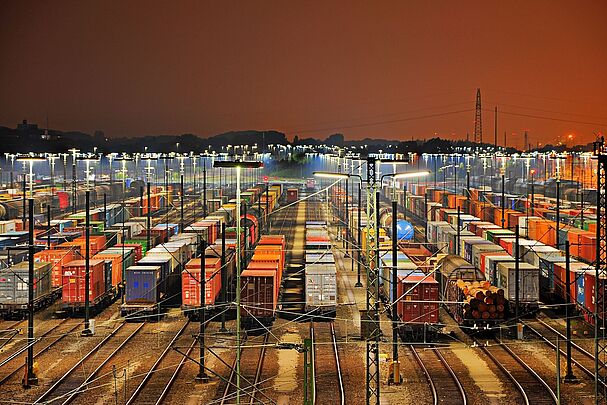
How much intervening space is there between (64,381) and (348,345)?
1166 cm

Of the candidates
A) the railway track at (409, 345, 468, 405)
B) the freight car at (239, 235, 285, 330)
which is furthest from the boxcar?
the railway track at (409, 345, 468, 405)

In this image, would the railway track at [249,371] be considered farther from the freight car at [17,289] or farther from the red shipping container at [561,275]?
the red shipping container at [561,275]

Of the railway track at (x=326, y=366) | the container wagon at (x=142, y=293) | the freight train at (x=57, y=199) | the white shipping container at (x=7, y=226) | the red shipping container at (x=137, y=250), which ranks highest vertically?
the freight train at (x=57, y=199)

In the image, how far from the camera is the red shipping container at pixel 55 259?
3981 centimetres

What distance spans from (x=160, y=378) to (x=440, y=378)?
9.66 meters

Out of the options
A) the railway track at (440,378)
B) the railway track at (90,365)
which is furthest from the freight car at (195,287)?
the railway track at (440,378)

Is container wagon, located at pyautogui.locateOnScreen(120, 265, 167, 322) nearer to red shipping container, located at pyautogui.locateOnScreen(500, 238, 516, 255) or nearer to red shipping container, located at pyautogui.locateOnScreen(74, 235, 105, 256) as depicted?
red shipping container, located at pyautogui.locateOnScreen(74, 235, 105, 256)

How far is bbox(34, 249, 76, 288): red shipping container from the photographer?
39812 millimetres

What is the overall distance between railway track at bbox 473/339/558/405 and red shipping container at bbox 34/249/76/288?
68.5 feet

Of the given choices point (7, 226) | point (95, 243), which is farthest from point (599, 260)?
point (7, 226)

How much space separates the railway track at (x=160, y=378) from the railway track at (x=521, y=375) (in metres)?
11.5

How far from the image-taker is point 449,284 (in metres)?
35.3

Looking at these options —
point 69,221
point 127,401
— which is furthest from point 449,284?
point 69,221

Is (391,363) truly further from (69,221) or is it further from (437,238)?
(69,221)
